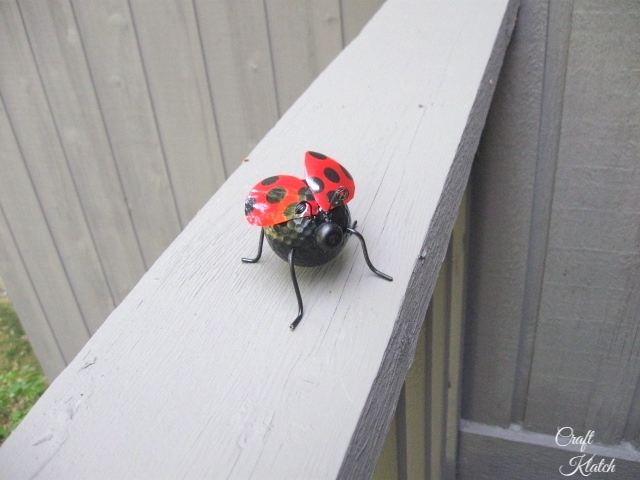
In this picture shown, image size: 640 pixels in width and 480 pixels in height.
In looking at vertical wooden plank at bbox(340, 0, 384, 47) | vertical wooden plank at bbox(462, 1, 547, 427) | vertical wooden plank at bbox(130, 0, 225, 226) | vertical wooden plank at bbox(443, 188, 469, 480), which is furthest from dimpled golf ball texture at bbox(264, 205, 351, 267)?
vertical wooden plank at bbox(130, 0, 225, 226)

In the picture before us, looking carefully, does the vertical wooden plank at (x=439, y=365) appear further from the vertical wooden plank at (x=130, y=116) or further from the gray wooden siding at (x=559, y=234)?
the vertical wooden plank at (x=130, y=116)

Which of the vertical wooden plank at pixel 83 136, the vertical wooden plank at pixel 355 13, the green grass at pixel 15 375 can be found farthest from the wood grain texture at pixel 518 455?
the green grass at pixel 15 375

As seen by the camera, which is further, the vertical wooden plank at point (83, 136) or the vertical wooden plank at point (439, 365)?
the vertical wooden plank at point (83, 136)

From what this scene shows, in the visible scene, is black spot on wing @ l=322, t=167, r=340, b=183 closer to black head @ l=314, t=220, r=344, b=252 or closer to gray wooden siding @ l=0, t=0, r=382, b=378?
black head @ l=314, t=220, r=344, b=252

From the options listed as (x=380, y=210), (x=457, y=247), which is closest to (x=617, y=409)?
(x=457, y=247)

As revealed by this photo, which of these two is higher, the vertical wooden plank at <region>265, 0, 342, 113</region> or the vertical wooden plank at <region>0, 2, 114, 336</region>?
the vertical wooden plank at <region>265, 0, 342, 113</region>

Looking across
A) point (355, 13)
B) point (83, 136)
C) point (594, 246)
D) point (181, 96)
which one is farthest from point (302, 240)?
point (83, 136)
